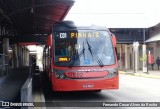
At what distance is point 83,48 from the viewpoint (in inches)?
558

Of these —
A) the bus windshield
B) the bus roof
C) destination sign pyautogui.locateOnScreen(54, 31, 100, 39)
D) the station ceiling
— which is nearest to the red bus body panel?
the bus windshield

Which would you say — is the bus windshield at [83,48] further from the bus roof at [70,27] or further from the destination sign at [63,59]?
the bus roof at [70,27]

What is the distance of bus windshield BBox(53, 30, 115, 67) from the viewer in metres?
14.0

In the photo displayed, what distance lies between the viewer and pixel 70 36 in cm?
1438

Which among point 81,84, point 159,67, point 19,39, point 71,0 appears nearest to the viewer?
point 81,84

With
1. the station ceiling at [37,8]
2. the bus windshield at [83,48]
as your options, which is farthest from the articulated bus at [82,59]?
the station ceiling at [37,8]

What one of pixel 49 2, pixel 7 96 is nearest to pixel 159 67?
pixel 49 2

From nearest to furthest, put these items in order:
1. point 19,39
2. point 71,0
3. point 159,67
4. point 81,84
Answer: point 81,84 < point 71,0 < point 19,39 < point 159,67

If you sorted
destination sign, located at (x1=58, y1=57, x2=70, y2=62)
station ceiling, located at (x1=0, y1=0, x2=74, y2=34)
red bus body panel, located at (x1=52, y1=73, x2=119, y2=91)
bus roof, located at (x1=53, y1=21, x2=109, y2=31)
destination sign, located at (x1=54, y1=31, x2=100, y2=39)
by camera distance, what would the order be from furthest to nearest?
1. station ceiling, located at (x1=0, y1=0, x2=74, y2=34)
2. bus roof, located at (x1=53, y1=21, x2=109, y2=31)
3. destination sign, located at (x1=54, y1=31, x2=100, y2=39)
4. destination sign, located at (x1=58, y1=57, x2=70, y2=62)
5. red bus body panel, located at (x1=52, y1=73, x2=119, y2=91)

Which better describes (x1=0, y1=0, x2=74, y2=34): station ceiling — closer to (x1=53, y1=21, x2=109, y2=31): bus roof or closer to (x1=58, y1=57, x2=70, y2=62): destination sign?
(x1=53, y1=21, x2=109, y2=31): bus roof

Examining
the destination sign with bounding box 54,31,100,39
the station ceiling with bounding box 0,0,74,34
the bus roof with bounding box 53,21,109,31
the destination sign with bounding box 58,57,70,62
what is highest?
the station ceiling with bounding box 0,0,74,34

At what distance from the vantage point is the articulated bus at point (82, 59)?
13633mm

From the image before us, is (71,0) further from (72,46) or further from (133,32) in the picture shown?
(133,32)

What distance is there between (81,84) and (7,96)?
2.64 m
